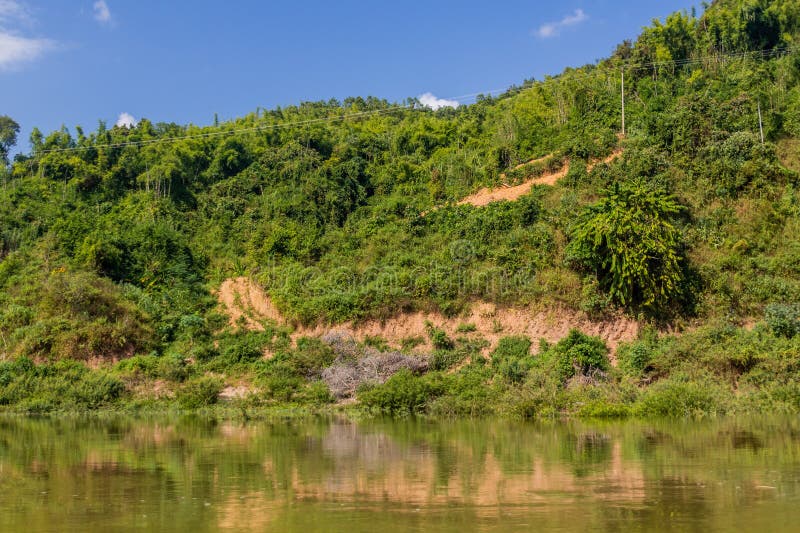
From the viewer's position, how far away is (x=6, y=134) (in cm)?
5966

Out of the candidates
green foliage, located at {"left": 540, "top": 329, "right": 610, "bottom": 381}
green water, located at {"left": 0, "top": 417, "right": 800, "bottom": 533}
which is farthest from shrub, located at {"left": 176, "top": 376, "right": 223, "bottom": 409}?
green foliage, located at {"left": 540, "top": 329, "right": 610, "bottom": 381}

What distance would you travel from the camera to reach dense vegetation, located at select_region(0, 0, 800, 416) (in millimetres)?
28969

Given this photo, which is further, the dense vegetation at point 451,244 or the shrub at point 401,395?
the dense vegetation at point 451,244

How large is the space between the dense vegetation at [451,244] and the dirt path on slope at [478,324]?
57 centimetres

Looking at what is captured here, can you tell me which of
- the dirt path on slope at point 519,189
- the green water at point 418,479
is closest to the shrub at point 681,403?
the green water at point 418,479

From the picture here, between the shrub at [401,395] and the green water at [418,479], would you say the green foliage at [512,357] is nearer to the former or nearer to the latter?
the shrub at [401,395]

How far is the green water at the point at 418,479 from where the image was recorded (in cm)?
1023

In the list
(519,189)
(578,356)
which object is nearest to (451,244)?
(519,189)

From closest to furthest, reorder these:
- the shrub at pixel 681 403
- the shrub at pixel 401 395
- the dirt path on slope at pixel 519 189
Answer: the shrub at pixel 681 403, the shrub at pixel 401 395, the dirt path on slope at pixel 519 189

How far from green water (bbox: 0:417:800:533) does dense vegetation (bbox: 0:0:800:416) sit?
620 cm

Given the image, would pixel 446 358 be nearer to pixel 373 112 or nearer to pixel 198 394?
pixel 198 394

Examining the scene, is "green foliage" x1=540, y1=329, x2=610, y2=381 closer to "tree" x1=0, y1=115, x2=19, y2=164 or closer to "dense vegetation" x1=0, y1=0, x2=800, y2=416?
"dense vegetation" x1=0, y1=0, x2=800, y2=416

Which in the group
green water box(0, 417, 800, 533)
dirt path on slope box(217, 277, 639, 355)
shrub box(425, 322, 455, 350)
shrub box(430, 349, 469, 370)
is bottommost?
green water box(0, 417, 800, 533)

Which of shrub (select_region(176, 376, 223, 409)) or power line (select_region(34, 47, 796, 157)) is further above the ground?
power line (select_region(34, 47, 796, 157))
